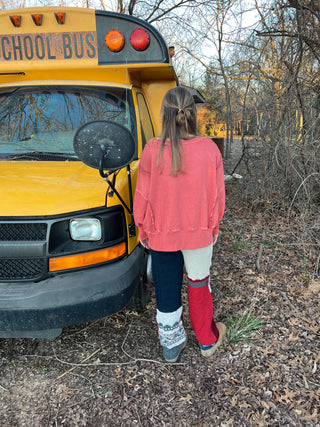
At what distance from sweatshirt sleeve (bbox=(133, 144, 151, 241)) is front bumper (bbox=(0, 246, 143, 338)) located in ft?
1.49

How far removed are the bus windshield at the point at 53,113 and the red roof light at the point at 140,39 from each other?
45cm

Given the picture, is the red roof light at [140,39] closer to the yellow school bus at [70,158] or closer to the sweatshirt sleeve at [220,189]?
the yellow school bus at [70,158]

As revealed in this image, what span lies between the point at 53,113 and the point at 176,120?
1755mm

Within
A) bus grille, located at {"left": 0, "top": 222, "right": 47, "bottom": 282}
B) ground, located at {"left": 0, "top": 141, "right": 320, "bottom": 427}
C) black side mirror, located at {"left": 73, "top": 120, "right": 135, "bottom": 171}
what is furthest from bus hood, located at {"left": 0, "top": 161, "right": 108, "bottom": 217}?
ground, located at {"left": 0, "top": 141, "right": 320, "bottom": 427}

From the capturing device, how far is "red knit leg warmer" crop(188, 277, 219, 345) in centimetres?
248

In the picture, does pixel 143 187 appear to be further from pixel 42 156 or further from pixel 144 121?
pixel 144 121

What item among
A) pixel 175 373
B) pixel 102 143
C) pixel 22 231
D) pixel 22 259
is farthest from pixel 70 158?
pixel 175 373

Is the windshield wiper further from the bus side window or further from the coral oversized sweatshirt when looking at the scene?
the coral oversized sweatshirt

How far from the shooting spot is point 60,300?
87.3 inches

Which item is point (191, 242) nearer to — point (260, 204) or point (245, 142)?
point (260, 204)

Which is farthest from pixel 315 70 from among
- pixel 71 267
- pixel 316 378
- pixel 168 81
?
pixel 71 267

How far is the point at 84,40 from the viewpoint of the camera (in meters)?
3.34

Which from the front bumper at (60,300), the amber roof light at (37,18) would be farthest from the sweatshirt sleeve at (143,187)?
the amber roof light at (37,18)

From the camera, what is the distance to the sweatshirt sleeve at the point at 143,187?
2201 mm
